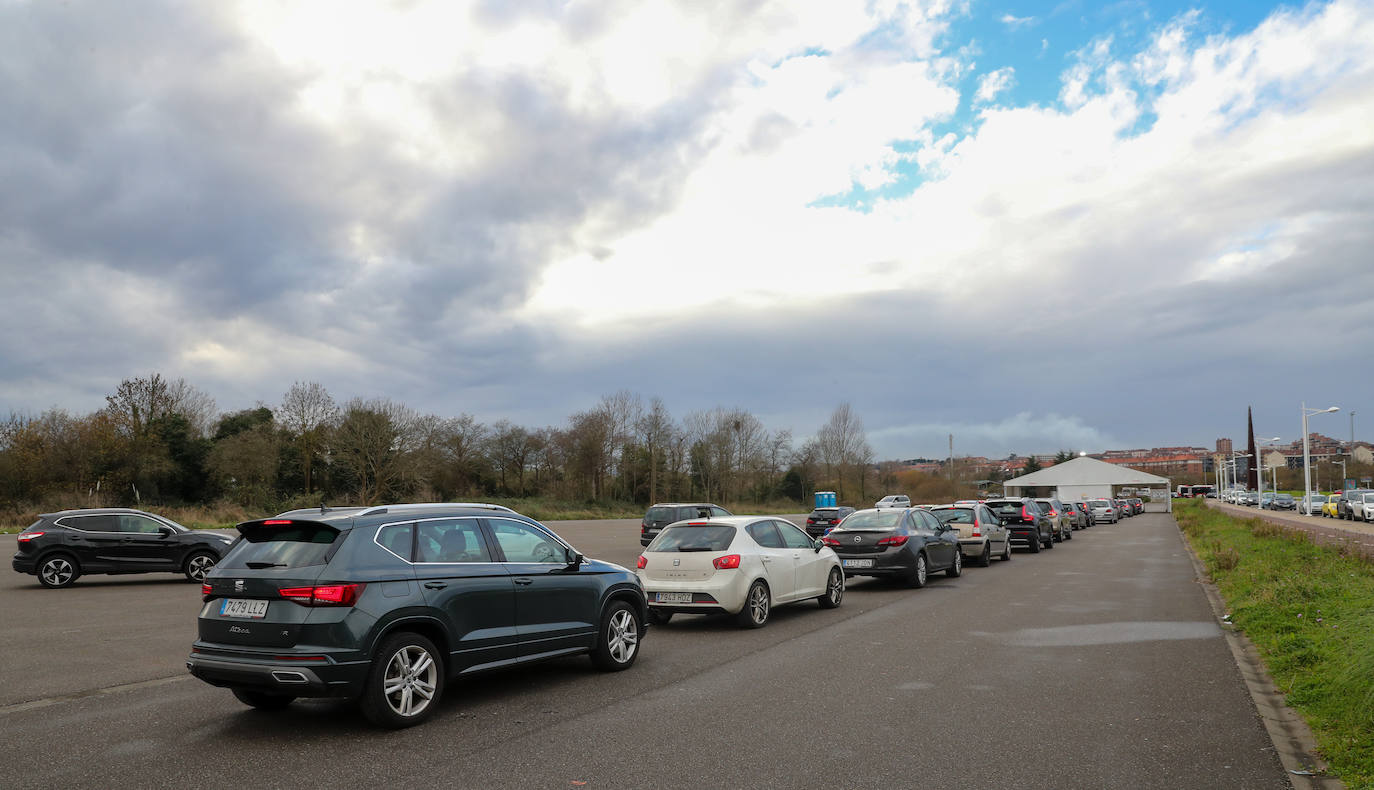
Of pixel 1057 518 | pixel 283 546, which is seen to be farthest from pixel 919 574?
pixel 1057 518

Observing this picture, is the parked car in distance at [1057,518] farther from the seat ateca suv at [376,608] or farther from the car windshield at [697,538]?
the seat ateca suv at [376,608]

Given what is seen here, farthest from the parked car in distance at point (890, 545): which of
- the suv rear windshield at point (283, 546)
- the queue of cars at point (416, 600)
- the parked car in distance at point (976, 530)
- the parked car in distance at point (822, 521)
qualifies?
the parked car in distance at point (822, 521)

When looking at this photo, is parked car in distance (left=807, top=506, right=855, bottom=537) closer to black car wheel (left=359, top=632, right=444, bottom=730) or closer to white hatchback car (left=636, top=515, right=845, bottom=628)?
white hatchback car (left=636, top=515, right=845, bottom=628)

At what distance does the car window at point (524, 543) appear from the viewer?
7962 mm

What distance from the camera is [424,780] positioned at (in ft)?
17.7

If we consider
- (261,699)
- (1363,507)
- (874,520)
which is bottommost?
(1363,507)

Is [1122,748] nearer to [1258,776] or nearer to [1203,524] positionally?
Result: [1258,776]

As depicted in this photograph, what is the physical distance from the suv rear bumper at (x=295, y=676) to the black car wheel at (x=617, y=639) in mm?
2720

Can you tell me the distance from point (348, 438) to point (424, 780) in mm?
52574

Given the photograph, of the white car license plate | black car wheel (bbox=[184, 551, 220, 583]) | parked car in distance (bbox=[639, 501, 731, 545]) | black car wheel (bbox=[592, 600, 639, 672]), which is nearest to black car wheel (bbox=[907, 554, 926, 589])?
parked car in distance (bbox=[639, 501, 731, 545])

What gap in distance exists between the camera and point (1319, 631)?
9.66 meters

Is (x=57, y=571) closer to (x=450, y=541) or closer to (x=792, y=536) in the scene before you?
(x=792, y=536)

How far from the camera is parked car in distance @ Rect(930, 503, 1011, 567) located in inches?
874

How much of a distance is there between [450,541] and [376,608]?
3.33 ft
